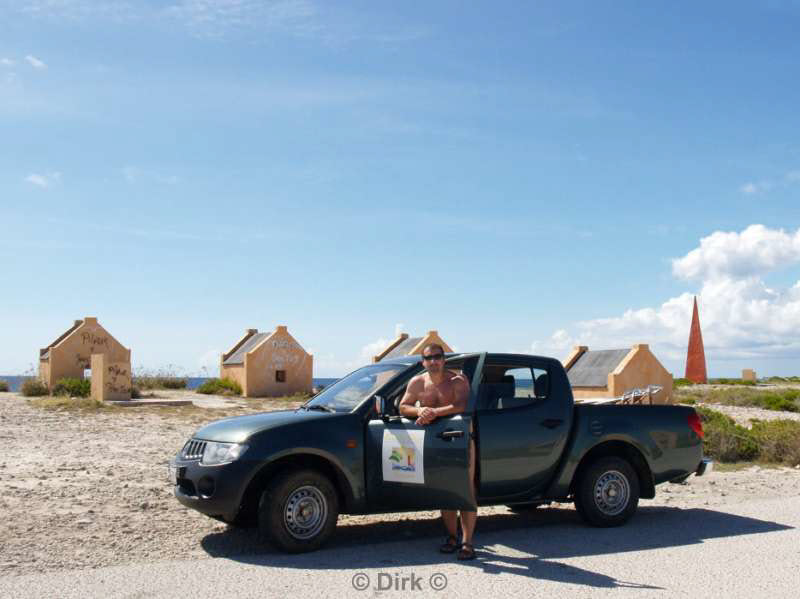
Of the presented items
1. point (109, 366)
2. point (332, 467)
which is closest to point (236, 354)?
point (109, 366)

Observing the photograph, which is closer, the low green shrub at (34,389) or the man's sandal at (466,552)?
the man's sandal at (466,552)

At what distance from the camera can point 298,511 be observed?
285 inches

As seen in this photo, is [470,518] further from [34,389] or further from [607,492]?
[34,389]

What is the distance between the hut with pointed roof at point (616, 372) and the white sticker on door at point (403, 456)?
762 inches

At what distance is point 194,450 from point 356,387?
5.65 feet

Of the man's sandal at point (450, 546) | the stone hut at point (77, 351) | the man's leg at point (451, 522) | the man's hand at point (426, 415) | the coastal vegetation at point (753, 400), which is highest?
the stone hut at point (77, 351)

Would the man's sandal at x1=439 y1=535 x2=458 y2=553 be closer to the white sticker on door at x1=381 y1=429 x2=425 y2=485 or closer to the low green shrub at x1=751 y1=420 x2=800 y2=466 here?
the white sticker on door at x1=381 y1=429 x2=425 y2=485

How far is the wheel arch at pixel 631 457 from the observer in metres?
8.80

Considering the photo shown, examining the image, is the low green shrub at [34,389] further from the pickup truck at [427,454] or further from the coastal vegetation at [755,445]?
the pickup truck at [427,454]

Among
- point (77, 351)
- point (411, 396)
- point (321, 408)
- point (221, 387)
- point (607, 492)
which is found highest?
point (77, 351)

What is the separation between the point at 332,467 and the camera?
7551mm

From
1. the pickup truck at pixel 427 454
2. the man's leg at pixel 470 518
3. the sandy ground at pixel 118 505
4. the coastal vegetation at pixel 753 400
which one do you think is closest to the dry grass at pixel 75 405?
the sandy ground at pixel 118 505

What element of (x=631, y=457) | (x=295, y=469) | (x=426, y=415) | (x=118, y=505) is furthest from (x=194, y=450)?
(x=631, y=457)

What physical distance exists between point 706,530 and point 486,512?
2438 millimetres
